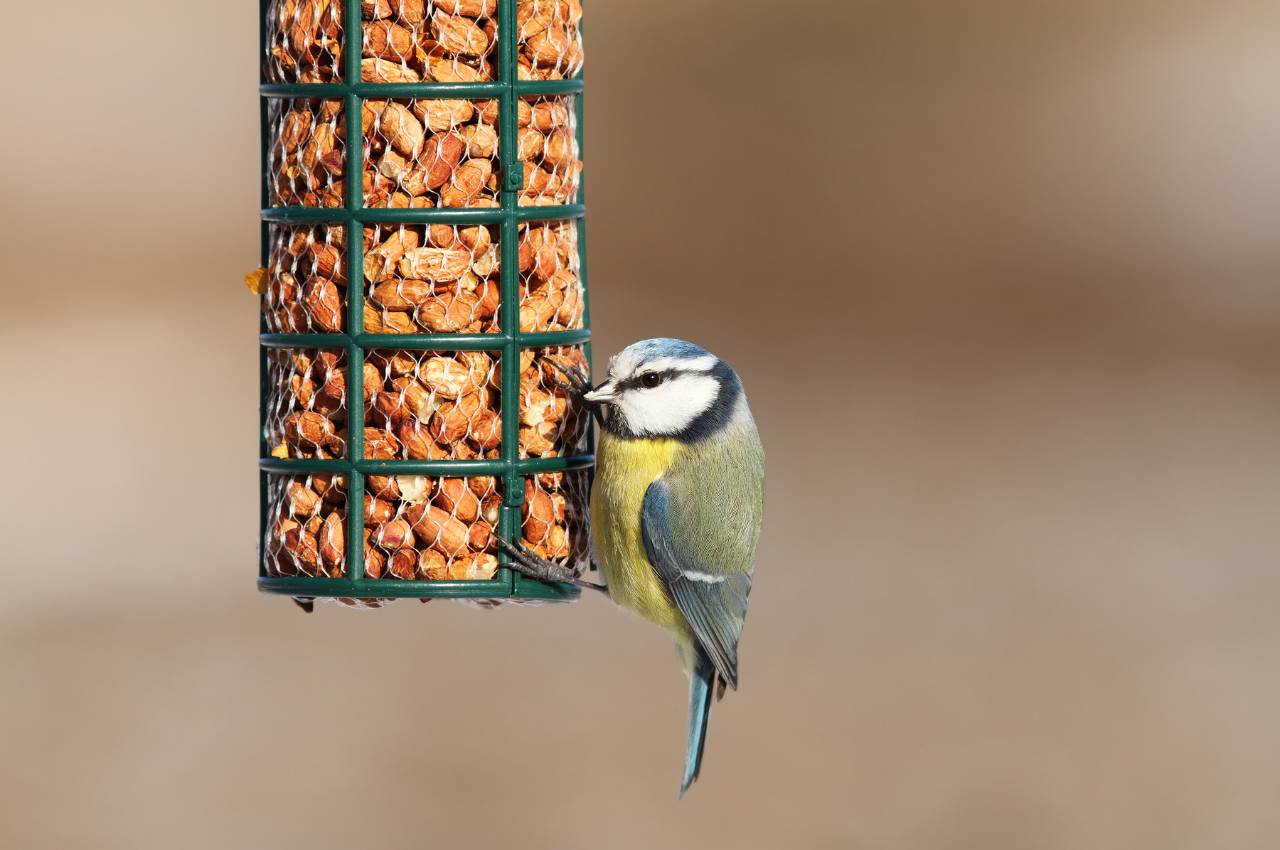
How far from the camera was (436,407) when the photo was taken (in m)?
4.14

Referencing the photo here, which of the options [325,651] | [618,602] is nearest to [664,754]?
[325,651]

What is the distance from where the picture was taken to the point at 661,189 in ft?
38.4

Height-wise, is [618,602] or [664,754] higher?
[618,602]

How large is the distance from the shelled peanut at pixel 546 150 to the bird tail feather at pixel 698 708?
115cm

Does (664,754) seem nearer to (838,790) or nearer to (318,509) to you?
(838,790)

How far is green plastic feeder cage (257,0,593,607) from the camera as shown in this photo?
13.2 ft

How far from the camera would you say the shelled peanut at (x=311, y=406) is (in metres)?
4.14

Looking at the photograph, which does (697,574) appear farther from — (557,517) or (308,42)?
(308,42)

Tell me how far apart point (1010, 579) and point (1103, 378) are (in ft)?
8.11

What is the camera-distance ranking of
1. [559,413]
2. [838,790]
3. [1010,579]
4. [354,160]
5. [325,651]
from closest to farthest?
1. [354,160]
2. [559,413]
3. [838,790]
4. [325,651]
5. [1010,579]

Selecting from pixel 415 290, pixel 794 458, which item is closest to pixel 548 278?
pixel 415 290

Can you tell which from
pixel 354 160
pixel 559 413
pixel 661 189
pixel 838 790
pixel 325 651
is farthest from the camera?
pixel 661 189

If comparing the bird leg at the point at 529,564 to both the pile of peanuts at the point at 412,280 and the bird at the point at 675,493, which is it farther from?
the pile of peanuts at the point at 412,280

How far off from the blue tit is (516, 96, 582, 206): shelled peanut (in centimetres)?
41
